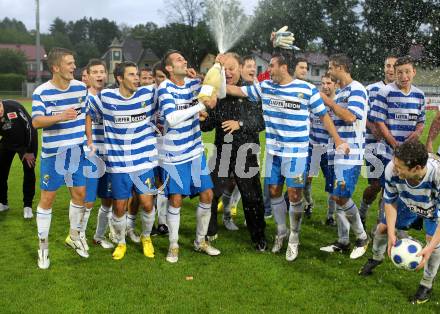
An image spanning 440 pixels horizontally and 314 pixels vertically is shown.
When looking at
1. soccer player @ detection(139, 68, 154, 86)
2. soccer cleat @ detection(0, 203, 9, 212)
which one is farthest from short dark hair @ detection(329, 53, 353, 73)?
soccer cleat @ detection(0, 203, 9, 212)

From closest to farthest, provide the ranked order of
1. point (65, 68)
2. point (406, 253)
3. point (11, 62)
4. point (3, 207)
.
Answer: point (406, 253) → point (65, 68) → point (3, 207) → point (11, 62)

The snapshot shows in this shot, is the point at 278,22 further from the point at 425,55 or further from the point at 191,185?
the point at 191,185

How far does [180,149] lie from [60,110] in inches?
56.8

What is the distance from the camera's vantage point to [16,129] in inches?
297

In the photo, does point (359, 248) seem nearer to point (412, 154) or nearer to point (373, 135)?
point (373, 135)

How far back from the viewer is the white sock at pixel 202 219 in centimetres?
596

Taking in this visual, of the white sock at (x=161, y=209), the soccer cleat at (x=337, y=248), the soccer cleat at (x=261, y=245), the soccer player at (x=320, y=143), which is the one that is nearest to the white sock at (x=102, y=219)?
the white sock at (x=161, y=209)

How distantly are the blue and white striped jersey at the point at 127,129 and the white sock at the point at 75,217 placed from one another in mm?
612

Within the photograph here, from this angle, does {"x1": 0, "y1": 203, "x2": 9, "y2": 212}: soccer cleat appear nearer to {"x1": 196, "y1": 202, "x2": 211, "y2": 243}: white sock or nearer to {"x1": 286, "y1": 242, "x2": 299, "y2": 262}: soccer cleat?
{"x1": 196, "y1": 202, "x2": 211, "y2": 243}: white sock

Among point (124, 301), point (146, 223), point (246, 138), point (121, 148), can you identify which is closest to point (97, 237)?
point (146, 223)

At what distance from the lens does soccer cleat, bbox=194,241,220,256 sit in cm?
602

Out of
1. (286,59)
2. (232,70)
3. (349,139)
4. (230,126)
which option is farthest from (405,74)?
(230,126)

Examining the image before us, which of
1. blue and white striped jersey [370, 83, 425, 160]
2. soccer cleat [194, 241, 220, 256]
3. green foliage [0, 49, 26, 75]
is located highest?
blue and white striped jersey [370, 83, 425, 160]

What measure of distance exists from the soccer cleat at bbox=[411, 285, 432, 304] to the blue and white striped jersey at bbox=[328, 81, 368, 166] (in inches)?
67.7
